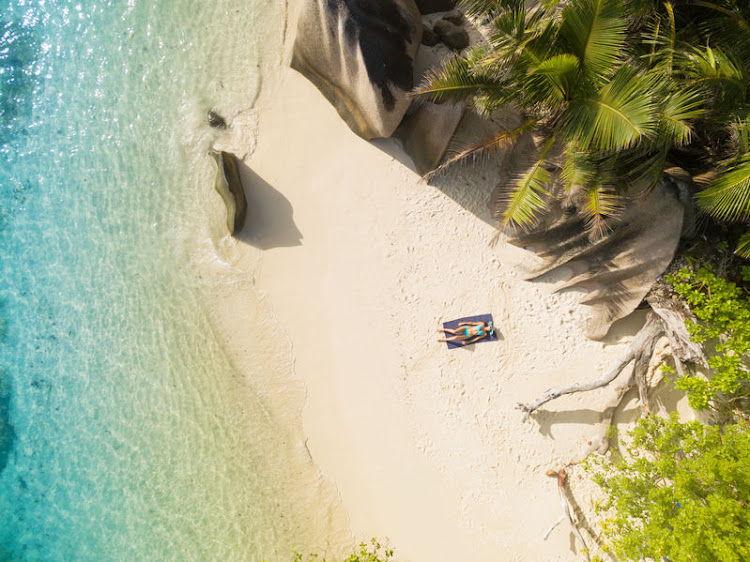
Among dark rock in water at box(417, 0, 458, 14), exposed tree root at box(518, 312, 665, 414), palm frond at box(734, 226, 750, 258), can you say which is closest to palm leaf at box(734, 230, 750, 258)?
palm frond at box(734, 226, 750, 258)

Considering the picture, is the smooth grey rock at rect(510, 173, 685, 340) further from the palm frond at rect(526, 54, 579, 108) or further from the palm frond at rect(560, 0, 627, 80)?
the palm frond at rect(560, 0, 627, 80)

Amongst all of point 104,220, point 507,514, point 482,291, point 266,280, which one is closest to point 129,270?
point 104,220

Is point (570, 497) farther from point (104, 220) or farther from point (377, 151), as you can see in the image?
point (104, 220)

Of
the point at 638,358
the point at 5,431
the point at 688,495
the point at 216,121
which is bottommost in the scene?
the point at 5,431

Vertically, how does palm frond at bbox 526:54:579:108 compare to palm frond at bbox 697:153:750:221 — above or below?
above

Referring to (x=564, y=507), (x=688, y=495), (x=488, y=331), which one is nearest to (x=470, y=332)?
(x=488, y=331)

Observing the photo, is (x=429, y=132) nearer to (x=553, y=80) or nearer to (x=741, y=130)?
(x=553, y=80)
